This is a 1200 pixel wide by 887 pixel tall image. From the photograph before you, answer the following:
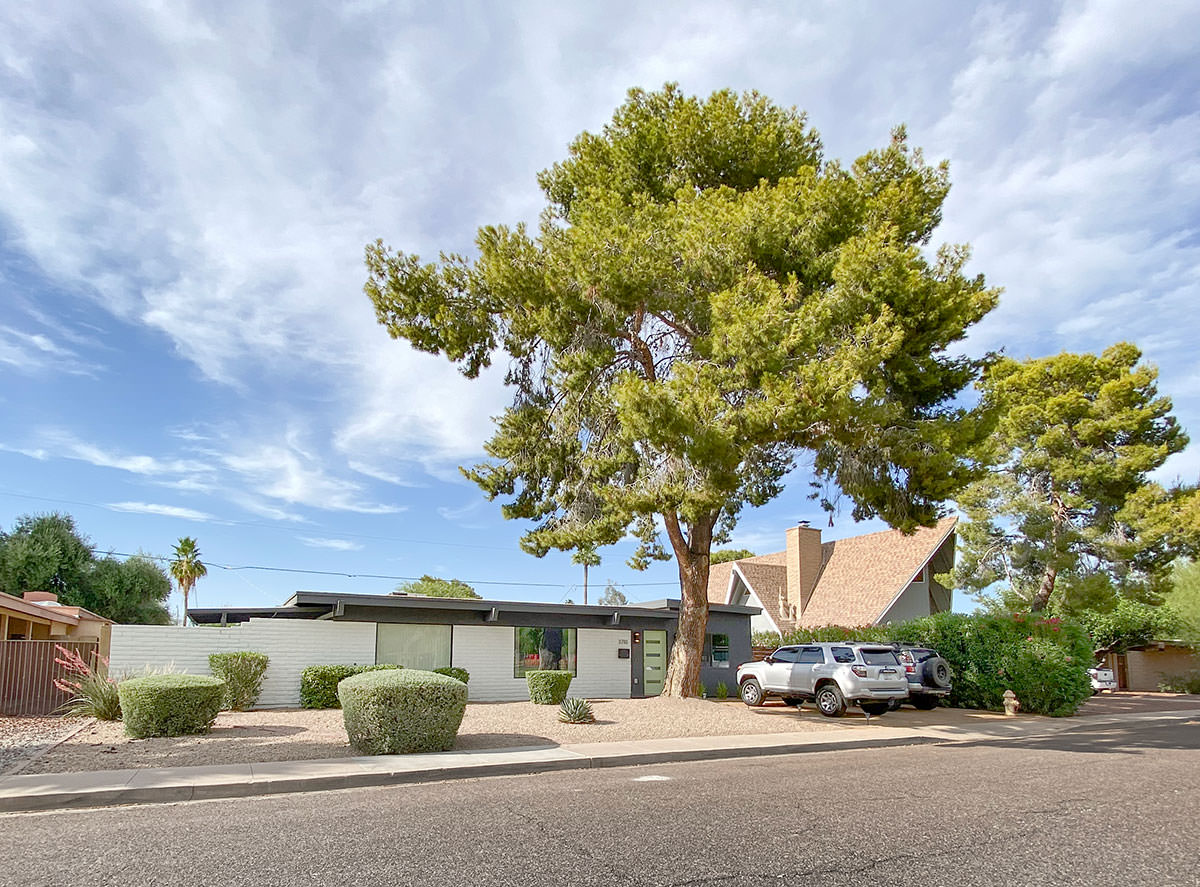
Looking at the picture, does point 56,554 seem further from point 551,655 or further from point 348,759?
point 348,759

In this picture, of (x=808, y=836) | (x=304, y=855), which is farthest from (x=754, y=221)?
(x=304, y=855)

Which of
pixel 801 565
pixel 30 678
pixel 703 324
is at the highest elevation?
pixel 703 324

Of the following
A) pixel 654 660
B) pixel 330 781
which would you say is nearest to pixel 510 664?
pixel 654 660

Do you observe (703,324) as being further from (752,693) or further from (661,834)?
(661,834)

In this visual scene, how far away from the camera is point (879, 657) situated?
752 inches

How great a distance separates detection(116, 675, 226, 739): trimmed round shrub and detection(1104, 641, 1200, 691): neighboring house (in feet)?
126

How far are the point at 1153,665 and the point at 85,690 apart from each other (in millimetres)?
42708

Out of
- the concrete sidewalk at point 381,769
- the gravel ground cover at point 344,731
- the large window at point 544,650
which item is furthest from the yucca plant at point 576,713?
the large window at point 544,650

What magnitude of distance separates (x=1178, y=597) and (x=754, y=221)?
31918 mm

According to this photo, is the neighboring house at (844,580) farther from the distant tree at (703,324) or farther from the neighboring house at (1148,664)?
the distant tree at (703,324)

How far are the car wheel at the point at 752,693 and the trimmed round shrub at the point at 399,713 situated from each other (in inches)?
430

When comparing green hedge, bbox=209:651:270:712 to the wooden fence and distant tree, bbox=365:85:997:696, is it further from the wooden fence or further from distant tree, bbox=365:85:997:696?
distant tree, bbox=365:85:997:696

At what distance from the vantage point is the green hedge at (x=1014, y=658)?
21859mm

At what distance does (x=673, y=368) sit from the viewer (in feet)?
54.4
